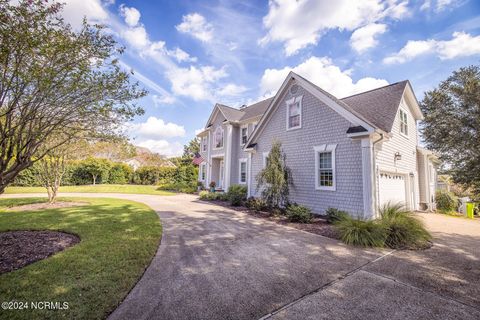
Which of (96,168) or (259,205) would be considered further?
(96,168)

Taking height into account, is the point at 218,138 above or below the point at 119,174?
above

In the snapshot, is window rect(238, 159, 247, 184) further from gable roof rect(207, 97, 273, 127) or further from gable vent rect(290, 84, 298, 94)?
gable vent rect(290, 84, 298, 94)

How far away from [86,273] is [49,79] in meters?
3.82

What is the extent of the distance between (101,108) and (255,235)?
5589 mm

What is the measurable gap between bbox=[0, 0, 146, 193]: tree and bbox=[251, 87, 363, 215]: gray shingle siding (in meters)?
8.12

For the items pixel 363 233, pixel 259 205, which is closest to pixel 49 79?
pixel 363 233

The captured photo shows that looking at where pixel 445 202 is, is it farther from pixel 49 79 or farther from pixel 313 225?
pixel 49 79

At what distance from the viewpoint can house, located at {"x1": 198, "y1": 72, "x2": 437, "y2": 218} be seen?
8516 mm

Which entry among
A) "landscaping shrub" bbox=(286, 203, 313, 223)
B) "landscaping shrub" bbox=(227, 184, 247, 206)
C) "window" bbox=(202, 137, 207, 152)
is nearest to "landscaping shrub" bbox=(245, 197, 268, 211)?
"landscaping shrub" bbox=(227, 184, 247, 206)

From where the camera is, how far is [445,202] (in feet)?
45.3

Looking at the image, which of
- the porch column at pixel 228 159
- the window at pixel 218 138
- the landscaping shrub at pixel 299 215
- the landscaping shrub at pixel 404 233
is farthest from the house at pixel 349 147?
the window at pixel 218 138

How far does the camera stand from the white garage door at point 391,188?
967 centimetres

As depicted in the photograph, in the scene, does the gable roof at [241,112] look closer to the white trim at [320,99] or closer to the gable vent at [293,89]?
the white trim at [320,99]

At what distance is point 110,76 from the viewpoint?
4.99m
